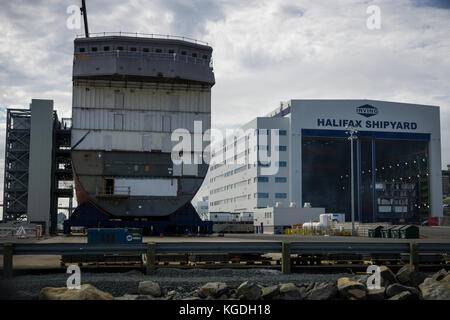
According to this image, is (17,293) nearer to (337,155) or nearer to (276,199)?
(276,199)

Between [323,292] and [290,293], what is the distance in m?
0.85

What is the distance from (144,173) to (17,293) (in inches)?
1382

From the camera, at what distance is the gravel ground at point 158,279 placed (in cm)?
1316

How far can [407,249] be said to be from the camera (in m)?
17.3

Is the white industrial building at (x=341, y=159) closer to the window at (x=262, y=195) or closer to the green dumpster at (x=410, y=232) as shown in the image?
the window at (x=262, y=195)

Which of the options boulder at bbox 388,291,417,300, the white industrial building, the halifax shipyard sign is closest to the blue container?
boulder at bbox 388,291,417,300

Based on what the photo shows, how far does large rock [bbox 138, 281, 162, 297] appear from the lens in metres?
12.7

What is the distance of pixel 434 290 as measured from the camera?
1334cm

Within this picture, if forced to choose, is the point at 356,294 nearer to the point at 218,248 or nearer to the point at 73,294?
the point at 218,248

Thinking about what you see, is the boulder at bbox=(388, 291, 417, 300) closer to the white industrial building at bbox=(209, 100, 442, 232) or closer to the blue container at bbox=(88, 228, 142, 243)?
the blue container at bbox=(88, 228, 142, 243)

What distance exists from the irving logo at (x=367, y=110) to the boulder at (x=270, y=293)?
8085 cm

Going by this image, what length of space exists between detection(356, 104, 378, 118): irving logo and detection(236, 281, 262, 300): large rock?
81.3m

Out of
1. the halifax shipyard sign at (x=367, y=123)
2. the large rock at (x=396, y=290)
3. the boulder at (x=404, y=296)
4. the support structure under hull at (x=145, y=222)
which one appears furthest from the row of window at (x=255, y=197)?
the boulder at (x=404, y=296)

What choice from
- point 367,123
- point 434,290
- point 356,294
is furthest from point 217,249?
point 367,123
